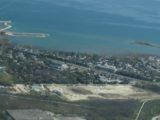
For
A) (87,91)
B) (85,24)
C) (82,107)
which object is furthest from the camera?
(85,24)

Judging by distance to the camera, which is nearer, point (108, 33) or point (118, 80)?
point (118, 80)

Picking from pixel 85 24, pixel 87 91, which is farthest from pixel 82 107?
pixel 85 24

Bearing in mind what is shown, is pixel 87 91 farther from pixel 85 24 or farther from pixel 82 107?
pixel 85 24

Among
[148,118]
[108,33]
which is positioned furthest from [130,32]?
[148,118]

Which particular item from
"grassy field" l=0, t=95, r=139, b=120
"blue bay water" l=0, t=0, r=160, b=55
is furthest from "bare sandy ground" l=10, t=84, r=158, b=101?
"blue bay water" l=0, t=0, r=160, b=55

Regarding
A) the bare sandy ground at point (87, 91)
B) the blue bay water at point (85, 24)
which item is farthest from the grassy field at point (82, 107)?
the blue bay water at point (85, 24)

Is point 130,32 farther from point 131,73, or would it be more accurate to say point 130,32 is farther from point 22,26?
point 131,73
